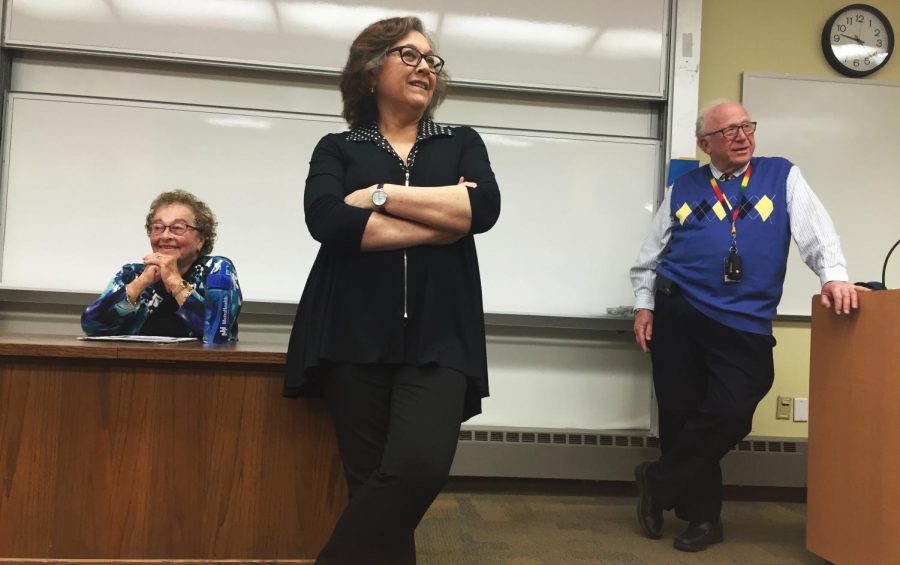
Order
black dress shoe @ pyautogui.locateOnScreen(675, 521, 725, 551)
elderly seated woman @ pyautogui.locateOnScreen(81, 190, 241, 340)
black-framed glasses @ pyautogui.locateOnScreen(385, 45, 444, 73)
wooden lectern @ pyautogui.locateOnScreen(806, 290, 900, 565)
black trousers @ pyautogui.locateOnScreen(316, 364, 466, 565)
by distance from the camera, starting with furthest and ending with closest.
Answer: black dress shoe @ pyautogui.locateOnScreen(675, 521, 725, 551) → elderly seated woman @ pyautogui.locateOnScreen(81, 190, 241, 340) → wooden lectern @ pyautogui.locateOnScreen(806, 290, 900, 565) → black-framed glasses @ pyautogui.locateOnScreen(385, 45, 444, 73) → black trousers @ pyautogui.locateOnScreen(316, 364, 466, 565)

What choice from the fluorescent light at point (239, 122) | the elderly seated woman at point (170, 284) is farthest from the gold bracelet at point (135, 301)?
the fluorescent light at point (239, 122)

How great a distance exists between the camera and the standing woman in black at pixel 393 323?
4.34 ft

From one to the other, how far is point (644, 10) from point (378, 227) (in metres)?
2.43

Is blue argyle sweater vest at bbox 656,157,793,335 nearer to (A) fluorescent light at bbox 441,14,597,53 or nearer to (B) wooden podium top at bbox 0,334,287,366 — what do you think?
(A) fluorescent light at bbox 441,14,597,53

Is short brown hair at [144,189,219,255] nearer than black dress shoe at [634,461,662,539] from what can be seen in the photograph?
Yes

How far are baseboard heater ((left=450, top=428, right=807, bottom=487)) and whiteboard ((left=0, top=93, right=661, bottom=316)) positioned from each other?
22.6 inches

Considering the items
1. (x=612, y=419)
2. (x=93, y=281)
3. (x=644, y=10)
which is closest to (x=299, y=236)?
(x=93, y=281)

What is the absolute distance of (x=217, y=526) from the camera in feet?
5.07

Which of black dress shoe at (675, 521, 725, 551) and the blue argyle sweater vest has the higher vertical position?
the blue argyle sweater vest

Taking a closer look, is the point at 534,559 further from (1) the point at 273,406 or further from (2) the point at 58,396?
(2) the point at 58,396

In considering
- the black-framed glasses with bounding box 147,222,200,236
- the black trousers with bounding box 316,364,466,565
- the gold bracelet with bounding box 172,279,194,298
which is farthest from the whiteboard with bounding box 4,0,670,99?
the black trousers with bounding box 316,364,466,565

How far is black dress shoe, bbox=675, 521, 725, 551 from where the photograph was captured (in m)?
2.29

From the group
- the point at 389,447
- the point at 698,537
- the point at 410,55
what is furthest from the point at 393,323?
the point at 698,537

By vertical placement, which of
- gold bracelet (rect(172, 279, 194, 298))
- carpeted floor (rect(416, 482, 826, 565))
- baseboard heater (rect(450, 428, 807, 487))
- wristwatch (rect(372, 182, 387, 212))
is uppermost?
wristwatch (rect(372, 182, 387, 212))
